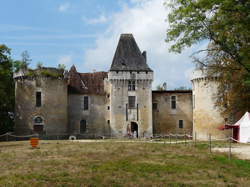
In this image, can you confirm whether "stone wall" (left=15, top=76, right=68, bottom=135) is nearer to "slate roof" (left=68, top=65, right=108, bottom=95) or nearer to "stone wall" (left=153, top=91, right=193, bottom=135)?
"slate roof" (left=68, top=65, right=108, bottom=95)

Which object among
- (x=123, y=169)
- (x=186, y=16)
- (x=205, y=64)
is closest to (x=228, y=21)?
(x=186, y=16)

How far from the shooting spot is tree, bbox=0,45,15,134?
32378mm

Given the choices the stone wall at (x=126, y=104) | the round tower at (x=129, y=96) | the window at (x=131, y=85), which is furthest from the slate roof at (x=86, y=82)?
the window at (x=131, y=85)

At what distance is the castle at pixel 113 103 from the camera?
3278 cm

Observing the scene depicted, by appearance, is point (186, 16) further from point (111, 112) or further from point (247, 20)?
point (111, 112)

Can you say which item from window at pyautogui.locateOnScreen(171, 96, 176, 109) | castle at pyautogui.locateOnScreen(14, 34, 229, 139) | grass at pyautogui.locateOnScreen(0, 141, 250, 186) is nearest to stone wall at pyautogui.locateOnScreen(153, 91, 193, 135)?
castle at pyautogui.locateOnScreen(14, 34, 229, 139)

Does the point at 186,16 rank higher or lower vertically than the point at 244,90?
higher

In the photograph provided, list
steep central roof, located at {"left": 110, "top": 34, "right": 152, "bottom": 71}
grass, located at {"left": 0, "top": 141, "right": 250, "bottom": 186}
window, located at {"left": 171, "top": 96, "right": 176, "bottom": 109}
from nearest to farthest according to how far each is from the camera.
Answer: grass, located at {"left": 0, "top": 141, "right": 250, "bottom": 186}, steep central roof, located at {"left": 110, "top": 34, "right": 152, "bottom": 71}, window, located at {"left": 171, "top": 96, "right": 176, "bottom": 109}

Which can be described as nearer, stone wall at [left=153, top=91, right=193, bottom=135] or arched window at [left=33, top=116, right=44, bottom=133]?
arched window at [left=33, top=116, right=44, bottom=133]

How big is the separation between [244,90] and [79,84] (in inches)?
681

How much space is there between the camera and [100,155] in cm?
1538

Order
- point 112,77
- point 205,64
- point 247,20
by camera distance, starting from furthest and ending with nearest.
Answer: point 112,77
point 205,64
point 247,20

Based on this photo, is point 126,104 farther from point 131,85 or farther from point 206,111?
point 206,111

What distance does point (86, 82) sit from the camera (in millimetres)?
36812
